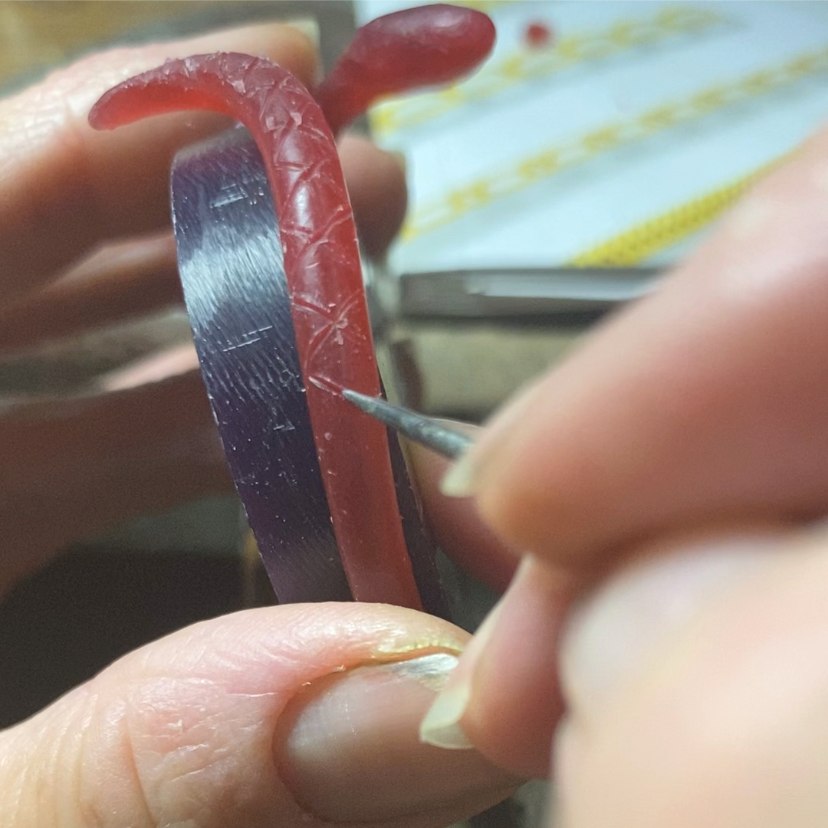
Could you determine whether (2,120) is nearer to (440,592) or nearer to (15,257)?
(15,257)

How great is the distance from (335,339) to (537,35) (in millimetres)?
955

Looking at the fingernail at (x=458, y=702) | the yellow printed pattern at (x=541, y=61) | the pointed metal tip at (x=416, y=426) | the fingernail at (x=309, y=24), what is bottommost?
the fingernail at (x=458, y=702)

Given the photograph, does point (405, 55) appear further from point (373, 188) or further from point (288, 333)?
point (373, 188)

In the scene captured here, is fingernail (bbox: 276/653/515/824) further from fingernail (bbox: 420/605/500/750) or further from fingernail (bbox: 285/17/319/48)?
fingernail (bbox: 285/17/319/48)

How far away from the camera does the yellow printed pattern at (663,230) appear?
35.8 inches

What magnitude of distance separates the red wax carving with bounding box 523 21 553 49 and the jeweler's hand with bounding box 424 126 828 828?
1.01 metres

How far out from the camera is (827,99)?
1.05m

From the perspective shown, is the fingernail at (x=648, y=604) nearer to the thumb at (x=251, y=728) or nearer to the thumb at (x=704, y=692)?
the thumb at (x=704, y=692)

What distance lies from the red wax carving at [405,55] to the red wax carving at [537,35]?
0.70m

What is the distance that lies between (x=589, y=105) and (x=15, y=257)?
0.74 meters

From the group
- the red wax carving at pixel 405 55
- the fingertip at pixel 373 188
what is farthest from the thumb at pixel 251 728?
Answer: the fingertip at pixel 373 188

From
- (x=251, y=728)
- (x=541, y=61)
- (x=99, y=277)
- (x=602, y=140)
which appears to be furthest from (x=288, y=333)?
(x=541, y=61)

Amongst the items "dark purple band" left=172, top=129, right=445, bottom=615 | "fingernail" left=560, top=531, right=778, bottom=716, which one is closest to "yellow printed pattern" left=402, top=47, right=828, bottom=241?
"dark purple band" left=172, top=129, right=445, bottom=615

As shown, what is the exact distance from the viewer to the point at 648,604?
20cm
